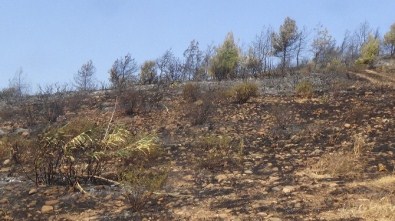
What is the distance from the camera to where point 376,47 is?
27.5 m

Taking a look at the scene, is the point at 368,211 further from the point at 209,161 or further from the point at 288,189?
the point at 209,161

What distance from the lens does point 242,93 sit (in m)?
10.1

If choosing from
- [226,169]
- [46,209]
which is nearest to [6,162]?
[46,209]

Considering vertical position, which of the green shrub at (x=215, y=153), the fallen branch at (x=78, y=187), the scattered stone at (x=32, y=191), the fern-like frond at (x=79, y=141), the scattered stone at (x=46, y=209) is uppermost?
the fern-like frond at (x=79, y=141)

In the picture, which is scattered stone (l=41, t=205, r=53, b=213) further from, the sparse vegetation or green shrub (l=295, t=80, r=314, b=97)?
green shrub (l=295, t=80, r=314, b=97)

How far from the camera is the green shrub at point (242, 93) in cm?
1016

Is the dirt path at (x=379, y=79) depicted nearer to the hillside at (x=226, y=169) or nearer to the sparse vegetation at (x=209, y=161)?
the sparse vegetation at (x=209, y=161)

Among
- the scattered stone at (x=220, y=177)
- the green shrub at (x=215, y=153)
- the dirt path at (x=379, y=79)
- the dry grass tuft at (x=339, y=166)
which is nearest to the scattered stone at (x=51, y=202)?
the scattered stone at (x=220, y=177)

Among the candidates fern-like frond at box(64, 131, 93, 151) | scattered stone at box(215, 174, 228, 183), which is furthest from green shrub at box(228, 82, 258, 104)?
fern-like frond at box(64, 131, 93, 151)

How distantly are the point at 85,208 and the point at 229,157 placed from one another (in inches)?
79.9

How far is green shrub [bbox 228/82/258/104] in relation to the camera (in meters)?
10.2

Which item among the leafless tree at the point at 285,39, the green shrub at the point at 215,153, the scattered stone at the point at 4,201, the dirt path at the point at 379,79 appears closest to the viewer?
the scattered stone at the point at 4,201

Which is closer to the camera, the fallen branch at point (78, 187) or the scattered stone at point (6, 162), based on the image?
the fallen branch at point (78, 187)

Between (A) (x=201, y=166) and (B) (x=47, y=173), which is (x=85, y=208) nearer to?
(B) (x=47, y=173)
